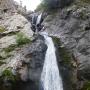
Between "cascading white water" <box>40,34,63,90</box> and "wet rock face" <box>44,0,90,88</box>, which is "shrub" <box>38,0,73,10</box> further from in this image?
"cascading white water" <box>40,34,63,90</box>

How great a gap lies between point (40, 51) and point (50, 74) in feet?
4.32

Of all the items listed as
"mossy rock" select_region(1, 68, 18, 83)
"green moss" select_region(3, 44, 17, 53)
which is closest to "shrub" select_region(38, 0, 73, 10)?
"green moss" select_region(3, 44, 17, 53)

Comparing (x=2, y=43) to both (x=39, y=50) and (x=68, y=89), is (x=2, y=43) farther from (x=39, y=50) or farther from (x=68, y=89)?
(x=68, y=89)

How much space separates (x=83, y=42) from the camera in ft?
44.9

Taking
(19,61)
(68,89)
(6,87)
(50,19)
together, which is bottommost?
(68,89)

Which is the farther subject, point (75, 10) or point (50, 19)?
point (50, 19)

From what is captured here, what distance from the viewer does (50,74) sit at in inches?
504

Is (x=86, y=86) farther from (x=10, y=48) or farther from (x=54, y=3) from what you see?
(x=54, y=3)

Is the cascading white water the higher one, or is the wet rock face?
the wet rock face

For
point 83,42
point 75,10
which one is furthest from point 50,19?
point 83,42

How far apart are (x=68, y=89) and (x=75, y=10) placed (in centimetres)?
592

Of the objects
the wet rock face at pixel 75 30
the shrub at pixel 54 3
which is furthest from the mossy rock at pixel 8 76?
the shrub at pixel 54 3

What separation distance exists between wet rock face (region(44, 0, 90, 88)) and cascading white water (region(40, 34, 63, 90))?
3.55 ft

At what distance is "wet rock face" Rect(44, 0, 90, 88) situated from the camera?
12.7 metres
